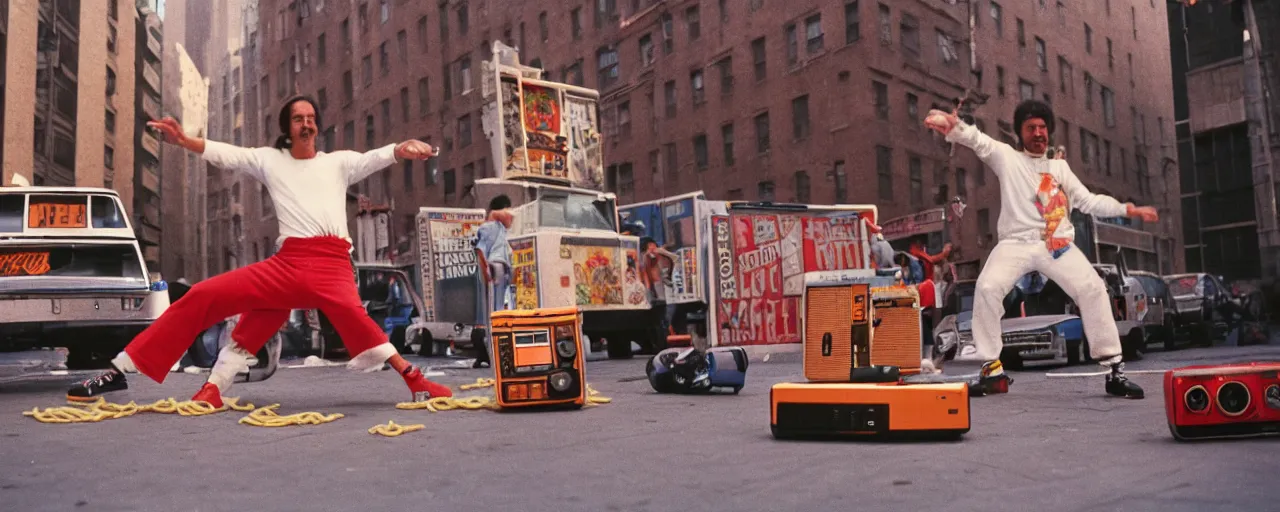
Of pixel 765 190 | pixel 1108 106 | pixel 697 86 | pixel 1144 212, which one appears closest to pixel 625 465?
pixel 1144 212

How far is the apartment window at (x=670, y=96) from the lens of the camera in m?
16.7

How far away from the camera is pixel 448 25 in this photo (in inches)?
928

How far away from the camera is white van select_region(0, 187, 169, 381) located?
27.6 feet

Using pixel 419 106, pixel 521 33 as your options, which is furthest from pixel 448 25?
pixel 521 33

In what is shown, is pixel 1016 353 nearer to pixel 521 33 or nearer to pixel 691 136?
pixel 691 136

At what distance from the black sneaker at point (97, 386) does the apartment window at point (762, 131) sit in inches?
406

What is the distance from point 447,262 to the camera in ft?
52.5

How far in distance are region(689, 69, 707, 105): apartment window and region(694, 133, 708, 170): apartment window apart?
490 millimetres

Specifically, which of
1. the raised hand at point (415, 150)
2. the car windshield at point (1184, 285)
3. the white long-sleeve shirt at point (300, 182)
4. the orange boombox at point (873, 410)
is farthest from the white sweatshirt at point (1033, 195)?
the car windshield at point (1184, 285)

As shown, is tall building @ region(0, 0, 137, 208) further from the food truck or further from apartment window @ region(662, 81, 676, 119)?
apartment window @ region(662, 81, 676, 119)

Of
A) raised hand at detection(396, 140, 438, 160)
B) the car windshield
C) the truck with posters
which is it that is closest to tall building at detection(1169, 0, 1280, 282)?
the car windshield

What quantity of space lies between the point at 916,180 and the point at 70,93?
2049 centimetres

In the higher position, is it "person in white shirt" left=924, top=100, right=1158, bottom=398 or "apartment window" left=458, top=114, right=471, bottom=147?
"apartment window" left=458, top=114, right=471, bottom=147

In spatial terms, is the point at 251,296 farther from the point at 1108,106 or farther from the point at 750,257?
the point at 1108,106
